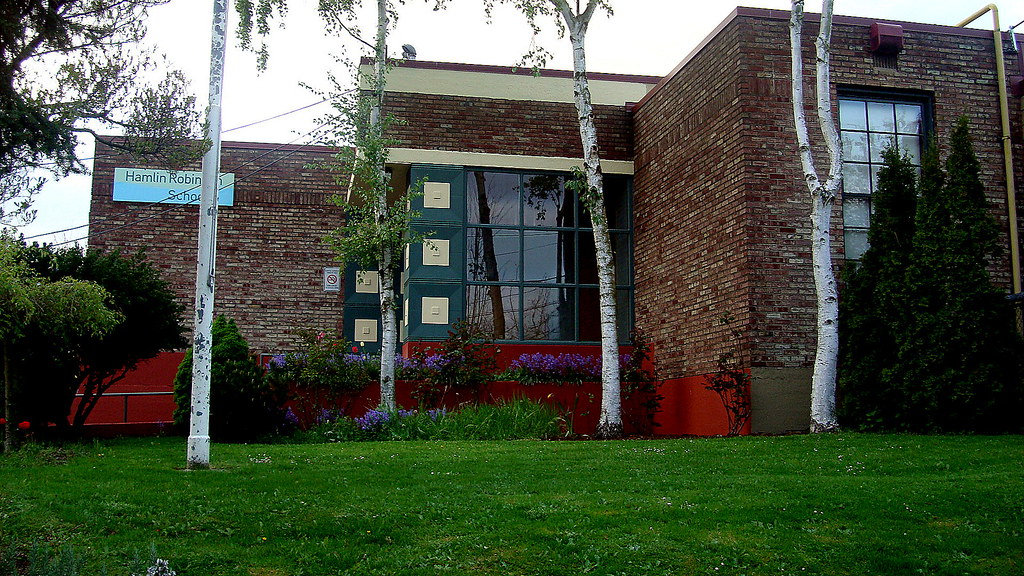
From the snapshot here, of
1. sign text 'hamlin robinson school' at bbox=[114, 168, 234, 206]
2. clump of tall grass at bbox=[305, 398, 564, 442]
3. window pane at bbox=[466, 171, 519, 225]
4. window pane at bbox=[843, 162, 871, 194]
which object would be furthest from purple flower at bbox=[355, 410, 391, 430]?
sign text 'hamlin robinson school' at bbox=[114, 168, 234, 206]

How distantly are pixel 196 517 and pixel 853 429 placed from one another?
309 inches

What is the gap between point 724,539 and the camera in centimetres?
599

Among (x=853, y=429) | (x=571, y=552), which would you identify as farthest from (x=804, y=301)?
(x=571, y=552)

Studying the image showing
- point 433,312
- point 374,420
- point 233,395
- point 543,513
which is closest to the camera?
point 543,513

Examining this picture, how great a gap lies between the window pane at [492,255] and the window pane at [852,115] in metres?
5.32

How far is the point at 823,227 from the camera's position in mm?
11070

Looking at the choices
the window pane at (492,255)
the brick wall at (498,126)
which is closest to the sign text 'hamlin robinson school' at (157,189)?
the brick wall at (498,126)

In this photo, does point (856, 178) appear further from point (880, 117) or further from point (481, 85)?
point (481, 85)

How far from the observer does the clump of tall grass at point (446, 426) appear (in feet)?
39.2

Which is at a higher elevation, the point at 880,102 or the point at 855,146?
the point at 880,102

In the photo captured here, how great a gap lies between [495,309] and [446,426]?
11.4 ft

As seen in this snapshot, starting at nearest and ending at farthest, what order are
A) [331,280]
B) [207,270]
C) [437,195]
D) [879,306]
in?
[207,270] → [879,306] → [437,195] → [331,280]

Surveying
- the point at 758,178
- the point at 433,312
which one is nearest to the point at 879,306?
the point at 758,178

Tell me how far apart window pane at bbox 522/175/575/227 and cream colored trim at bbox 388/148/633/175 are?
0.25 m
